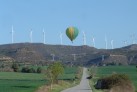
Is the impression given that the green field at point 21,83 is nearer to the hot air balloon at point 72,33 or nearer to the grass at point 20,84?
the grass at point 20,84

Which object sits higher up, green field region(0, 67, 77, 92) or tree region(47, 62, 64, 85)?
tree region(47, 62, 64, 85)

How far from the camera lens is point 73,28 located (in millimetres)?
65312

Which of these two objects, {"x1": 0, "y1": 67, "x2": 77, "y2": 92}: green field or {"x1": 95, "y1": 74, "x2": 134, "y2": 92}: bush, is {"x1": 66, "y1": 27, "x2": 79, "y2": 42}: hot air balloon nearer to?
{"x1": 95, "y1": 74, "x2": 134, "y2": 92}: bush

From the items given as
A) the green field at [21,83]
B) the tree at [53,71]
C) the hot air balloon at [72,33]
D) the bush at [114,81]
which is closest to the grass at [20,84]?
the green field at [21,83]

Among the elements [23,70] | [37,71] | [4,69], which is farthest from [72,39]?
[4,69]

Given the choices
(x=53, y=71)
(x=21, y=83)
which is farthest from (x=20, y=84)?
(x=53, y=71)

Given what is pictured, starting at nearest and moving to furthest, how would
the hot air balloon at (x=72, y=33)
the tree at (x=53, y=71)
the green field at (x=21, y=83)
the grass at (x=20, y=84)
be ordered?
the grass at (x=20, y=84) → the green field at (x=21, y=83) → the hot air balloon at (x=72, y=33) → the tree at (x=53, y=71)

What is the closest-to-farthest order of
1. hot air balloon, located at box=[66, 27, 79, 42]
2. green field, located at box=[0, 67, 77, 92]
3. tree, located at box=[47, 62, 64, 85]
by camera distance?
green field, located at box=[0, 67, 77, 92]
hot air balloon, located at box=[66, 27, 79, 42]
tree, located at box=[47, 62, 64, 85]

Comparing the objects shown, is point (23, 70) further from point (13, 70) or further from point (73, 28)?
point (73, 28)

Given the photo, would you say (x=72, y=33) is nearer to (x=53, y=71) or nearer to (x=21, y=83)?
(x=53, y=71)

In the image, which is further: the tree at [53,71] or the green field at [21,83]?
the tree at [53,71]

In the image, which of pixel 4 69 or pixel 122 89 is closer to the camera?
pixel 122 89

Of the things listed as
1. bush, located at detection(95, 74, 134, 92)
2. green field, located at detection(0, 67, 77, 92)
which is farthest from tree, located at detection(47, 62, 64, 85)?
bush, located at detection(95, 74, 134, 92)

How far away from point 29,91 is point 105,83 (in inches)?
419
